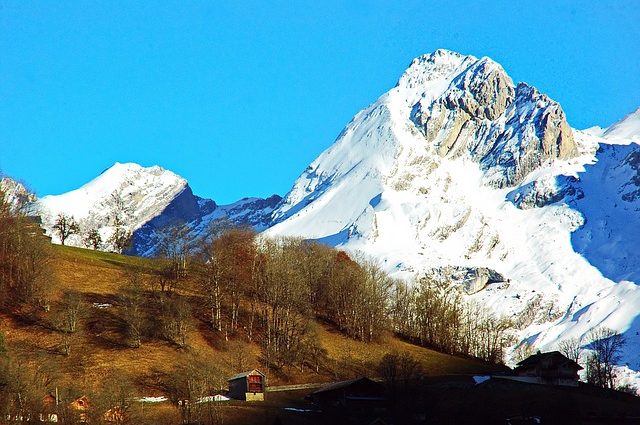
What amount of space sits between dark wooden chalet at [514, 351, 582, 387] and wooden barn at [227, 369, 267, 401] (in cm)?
4299

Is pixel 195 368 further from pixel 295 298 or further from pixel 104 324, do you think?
pixel 295 298

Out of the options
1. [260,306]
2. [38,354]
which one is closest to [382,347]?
[260,306]

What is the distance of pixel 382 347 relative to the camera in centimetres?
13888

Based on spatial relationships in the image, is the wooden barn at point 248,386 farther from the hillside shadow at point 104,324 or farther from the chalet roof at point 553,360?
the chalet roof at point 553,360

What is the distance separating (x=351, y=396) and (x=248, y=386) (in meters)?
12.9

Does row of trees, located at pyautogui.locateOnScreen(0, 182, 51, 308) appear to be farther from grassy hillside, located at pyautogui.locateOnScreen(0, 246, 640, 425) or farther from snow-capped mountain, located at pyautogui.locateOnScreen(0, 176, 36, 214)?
snow-capped mountain, located at pyautogui.locateOnScreen(0, 176, 36, 214)

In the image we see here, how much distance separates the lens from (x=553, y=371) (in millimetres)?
128375

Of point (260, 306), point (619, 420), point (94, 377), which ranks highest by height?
point (260, 306)

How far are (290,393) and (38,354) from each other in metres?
29.6

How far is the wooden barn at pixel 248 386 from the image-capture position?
102 m

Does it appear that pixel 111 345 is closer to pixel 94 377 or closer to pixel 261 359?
pixel 94 377

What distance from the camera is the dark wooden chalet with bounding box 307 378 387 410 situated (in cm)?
10575

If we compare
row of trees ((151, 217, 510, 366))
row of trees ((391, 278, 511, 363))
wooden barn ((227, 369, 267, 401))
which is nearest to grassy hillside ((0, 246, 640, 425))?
wooden barn ((227, 369, 267, 401))

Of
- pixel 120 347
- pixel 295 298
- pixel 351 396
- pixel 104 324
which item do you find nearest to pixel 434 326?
pixel 295 298
